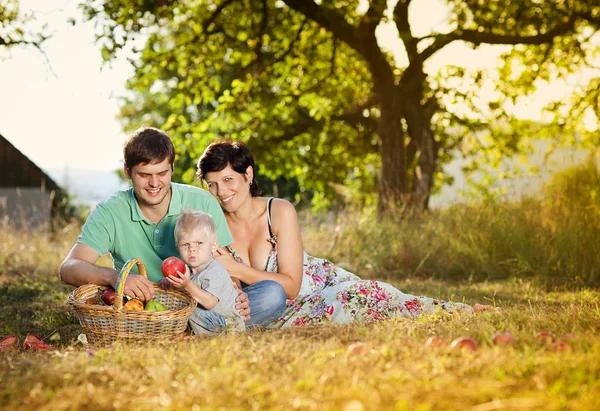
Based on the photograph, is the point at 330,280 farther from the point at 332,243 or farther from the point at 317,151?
the point at 317,151

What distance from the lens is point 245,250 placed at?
5082 millimetres

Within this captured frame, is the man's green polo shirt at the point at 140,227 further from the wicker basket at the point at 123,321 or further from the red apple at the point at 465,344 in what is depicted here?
the red apple at the point at 465,344

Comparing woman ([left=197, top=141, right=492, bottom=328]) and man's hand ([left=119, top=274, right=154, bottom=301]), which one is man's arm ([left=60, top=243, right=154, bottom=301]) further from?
woman ([left=197, top=141, right=492, bottom=328])

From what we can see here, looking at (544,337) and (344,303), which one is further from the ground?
(544,337)

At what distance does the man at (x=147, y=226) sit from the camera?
425 cm

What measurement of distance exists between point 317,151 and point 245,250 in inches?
411

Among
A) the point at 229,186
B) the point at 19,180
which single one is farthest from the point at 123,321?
the point at 19,180

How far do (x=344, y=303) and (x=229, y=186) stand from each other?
124 cm

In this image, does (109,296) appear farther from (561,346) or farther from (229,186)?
(561,346)

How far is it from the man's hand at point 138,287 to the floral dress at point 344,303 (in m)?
1.00

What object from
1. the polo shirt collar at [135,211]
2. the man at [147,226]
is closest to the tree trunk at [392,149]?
the man at [147,226]

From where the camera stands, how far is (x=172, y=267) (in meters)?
4.00

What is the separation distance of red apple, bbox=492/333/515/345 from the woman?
162cm

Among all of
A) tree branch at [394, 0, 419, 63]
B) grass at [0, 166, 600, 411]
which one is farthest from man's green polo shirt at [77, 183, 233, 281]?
tree branch at [394, 0, 419, 63]
